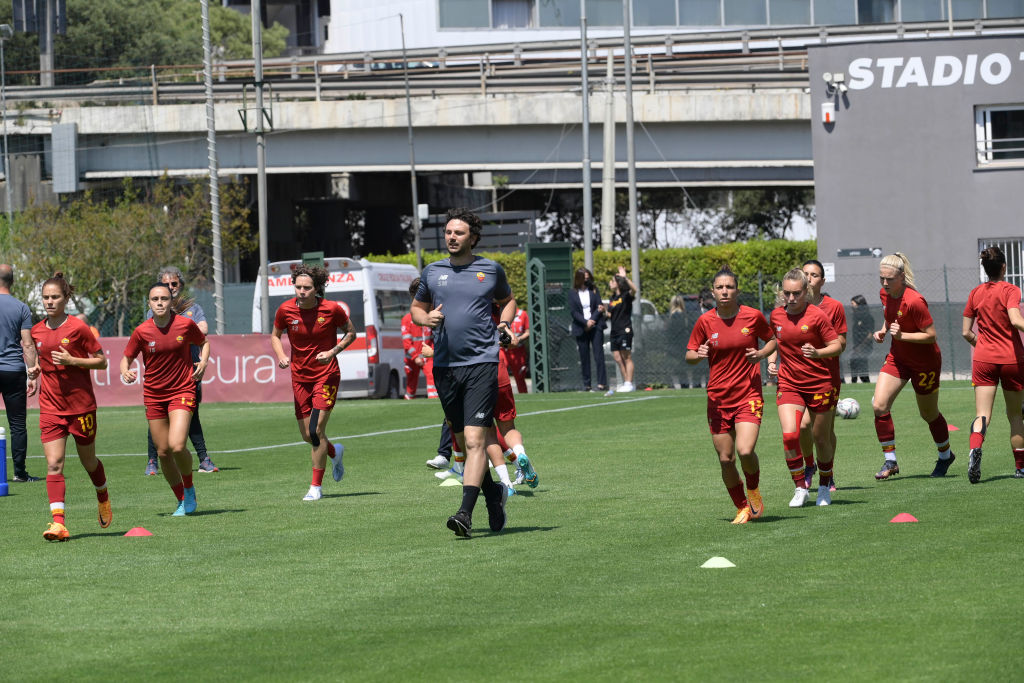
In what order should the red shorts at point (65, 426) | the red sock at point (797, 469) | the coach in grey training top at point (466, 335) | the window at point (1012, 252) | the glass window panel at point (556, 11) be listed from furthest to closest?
the glass window panel at point (556, 11) → the window at point (1012, 252) → the red sock at point (797, 469) → the red shorts at point (65, 426) → the coach in grey training top at point (466, 335)

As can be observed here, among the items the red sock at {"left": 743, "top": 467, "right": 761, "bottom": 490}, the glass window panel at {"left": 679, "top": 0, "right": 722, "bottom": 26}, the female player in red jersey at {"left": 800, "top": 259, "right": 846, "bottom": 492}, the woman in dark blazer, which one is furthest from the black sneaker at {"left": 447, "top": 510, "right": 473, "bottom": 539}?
the glass window panel at {"left": 679, "top": 0, "right": 722, "bottom": 26}

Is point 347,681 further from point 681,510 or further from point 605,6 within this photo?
point 605,6

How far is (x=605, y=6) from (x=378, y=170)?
24.0 meters

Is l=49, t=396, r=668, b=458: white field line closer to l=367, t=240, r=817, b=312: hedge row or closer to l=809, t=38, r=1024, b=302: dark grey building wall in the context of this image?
l=809, t=38, r=1024, b=302: dark grey building wall

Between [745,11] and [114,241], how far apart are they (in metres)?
31.1

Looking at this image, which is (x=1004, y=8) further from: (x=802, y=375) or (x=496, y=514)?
(x=496, y=514)

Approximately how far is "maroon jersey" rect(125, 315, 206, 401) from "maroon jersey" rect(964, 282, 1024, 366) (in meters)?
6.57

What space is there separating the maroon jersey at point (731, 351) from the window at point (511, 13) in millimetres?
59612

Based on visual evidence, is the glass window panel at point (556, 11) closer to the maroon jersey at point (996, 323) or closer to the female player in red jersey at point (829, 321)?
the maroon jersey at point (996, 323)

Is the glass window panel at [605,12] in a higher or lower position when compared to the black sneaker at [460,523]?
higher

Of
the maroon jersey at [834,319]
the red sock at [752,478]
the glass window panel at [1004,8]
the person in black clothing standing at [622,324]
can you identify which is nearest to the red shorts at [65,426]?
the red sock at [752,478]

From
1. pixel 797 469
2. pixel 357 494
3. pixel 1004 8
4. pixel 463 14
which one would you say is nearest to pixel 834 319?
pixel 797 469

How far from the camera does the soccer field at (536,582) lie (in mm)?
6508

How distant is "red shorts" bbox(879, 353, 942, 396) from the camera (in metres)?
13.1
